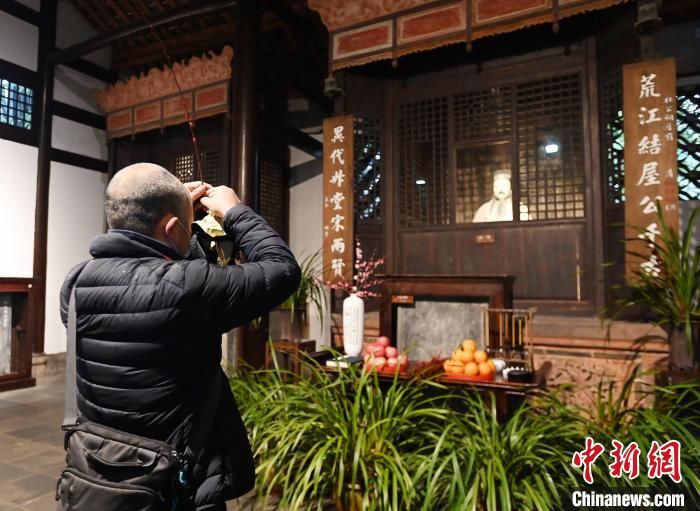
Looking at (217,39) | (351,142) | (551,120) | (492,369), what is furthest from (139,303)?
(217,39)

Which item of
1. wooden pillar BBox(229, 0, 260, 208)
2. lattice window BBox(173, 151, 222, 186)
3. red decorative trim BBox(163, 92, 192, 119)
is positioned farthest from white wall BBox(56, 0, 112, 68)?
wooden pillar BBox(229, 0, 260, 208)

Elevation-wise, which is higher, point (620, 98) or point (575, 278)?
point (620, 98)

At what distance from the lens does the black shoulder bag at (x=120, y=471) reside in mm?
1130

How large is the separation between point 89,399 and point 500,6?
16.9 ft

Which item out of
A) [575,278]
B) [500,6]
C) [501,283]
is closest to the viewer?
[501,283]

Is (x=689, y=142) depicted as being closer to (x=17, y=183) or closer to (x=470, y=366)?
(x=470, y=366)

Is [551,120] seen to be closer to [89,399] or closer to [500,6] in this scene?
[500,6]

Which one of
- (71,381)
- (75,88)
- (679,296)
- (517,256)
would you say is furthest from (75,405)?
(75,88)

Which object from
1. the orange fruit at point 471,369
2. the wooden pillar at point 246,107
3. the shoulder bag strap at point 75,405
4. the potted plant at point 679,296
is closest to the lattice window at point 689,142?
the potted plant at point 679,296

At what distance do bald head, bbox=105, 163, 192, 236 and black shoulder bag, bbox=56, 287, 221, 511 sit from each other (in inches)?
9.8

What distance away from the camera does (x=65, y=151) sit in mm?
7398

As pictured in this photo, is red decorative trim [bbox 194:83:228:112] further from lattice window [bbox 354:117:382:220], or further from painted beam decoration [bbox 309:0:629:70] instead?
lattice window [bbox 354:117:382:220]

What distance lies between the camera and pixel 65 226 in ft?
24.5
